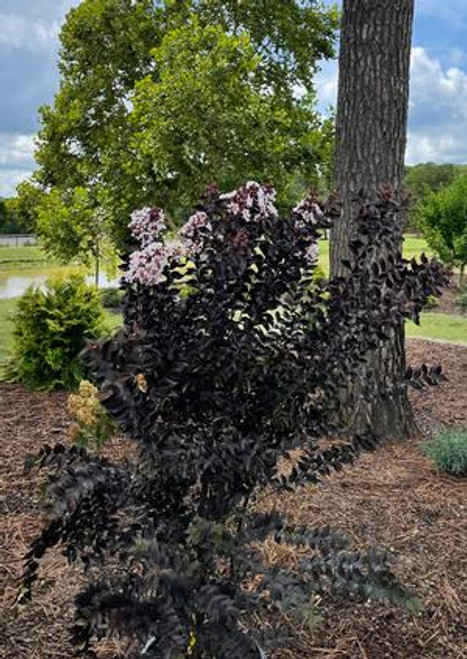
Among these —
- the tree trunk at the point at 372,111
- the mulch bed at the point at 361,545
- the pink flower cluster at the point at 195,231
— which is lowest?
the mulch bed at the point at 361,545

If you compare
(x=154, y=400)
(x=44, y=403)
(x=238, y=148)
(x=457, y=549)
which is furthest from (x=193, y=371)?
(x=238, y=148)

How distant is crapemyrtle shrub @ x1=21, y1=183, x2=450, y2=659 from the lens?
4.58 ft

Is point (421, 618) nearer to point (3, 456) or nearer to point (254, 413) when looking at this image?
point (254, 413)

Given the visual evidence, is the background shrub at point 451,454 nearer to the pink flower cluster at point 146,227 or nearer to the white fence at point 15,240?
the pink flower cluster at point 146,227

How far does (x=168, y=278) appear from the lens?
1655mm

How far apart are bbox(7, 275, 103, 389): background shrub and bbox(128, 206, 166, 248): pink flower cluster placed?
141 inches

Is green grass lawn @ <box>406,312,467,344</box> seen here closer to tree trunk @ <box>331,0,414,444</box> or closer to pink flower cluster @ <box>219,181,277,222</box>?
tree trunk @ <box>331,0,414,444</box>

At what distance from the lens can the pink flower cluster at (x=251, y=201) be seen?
172 centimetres

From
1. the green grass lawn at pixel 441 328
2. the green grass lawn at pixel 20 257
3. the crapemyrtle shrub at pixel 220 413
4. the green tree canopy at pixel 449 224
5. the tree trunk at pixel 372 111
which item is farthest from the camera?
the green grass lawn at pixel 20 257

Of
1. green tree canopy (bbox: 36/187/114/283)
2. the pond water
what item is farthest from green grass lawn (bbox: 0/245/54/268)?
green tree canopy (bbox: 36/187/114/283)

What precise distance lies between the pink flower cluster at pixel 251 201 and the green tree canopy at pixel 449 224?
12780 millimetres

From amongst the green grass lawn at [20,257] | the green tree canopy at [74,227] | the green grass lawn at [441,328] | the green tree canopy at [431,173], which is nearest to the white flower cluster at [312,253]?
the green grass lawn at [441,328]

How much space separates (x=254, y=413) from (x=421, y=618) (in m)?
1.10

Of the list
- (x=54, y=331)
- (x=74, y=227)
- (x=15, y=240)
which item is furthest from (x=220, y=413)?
(x=15, y=240)
